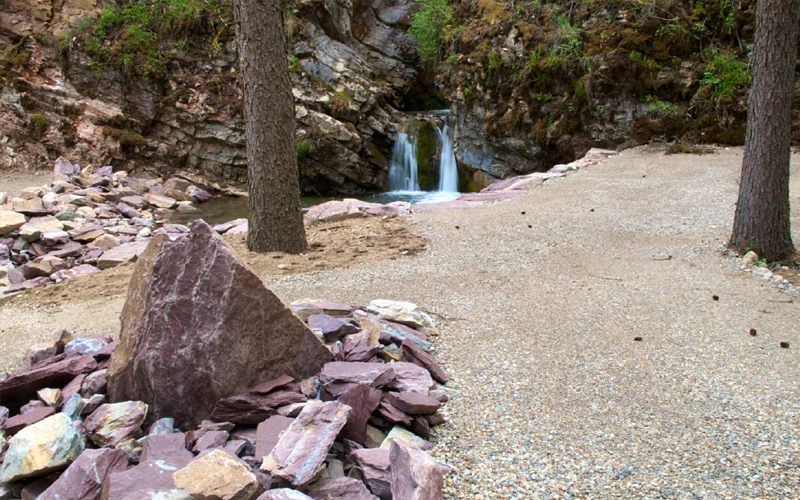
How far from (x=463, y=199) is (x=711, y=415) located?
6619 millimetres

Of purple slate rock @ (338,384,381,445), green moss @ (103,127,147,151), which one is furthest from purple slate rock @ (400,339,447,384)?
green moss @ (103,127,147,151)

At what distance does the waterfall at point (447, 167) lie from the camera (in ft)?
47.7

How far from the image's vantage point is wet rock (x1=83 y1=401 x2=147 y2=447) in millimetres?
2221

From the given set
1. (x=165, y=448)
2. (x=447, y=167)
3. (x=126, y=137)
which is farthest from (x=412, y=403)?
(x=126, y=137)

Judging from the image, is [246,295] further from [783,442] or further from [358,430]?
[783,442]

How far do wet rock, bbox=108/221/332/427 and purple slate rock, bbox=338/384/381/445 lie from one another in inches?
18.9

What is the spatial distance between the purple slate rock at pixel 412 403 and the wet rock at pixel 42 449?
1.30 meters

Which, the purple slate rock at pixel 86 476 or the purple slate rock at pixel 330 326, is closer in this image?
the purple slate rock at pixel 86 476

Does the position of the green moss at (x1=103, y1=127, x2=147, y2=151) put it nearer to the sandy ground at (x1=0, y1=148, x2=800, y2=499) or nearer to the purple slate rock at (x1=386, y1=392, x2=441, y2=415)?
the sandy ground at (x1=0, y1=148, x2=800, y2=499)

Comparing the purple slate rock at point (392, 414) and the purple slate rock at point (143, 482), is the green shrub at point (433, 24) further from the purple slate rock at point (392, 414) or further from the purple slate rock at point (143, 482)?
the purple slate rock at point (143, 482)

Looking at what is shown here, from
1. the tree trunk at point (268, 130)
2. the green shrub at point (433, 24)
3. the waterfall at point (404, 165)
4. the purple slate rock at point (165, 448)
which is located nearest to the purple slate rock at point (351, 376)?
the purple slate rock at point (165, 448)

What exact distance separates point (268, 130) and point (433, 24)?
12265 mm

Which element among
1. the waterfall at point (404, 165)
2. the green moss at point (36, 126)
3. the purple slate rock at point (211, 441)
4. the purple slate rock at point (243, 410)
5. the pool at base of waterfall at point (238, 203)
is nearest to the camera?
the purple slate rock at point (211, 441)

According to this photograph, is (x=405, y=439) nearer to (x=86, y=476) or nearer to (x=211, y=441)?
(x=211, y=441)
